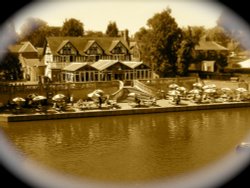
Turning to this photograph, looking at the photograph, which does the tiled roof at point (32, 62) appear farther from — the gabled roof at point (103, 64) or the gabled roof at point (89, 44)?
the gabled roof at point (103, 64)

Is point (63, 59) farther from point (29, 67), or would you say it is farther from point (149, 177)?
point (149, 177)

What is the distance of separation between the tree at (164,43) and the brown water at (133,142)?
48.5ft

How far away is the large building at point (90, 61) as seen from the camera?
4300cm

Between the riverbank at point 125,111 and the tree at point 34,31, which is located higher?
the tree at point 34,31

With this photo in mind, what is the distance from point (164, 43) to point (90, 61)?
29.8 ft

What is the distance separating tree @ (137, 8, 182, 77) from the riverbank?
10903 mm

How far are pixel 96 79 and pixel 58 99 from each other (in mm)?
10698

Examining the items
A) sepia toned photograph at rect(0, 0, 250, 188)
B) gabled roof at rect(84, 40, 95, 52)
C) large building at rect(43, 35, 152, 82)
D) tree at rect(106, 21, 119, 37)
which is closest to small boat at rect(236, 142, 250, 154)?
sepia toned photograph at rect(0, 0, 250, 188)

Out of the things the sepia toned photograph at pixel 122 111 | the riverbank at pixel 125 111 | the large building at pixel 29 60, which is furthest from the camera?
the large building at pixel 29 60

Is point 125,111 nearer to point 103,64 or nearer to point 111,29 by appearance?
point 103,64

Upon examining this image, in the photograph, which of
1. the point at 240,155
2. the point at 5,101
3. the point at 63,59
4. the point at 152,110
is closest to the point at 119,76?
the point at 63,59

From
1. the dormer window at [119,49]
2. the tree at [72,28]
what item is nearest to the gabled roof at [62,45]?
the dormer window at [119,49]

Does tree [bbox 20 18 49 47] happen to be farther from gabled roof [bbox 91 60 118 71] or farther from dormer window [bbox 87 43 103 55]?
gabled roof [bbox 91 60 118 71]

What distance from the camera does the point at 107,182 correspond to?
17.7m
